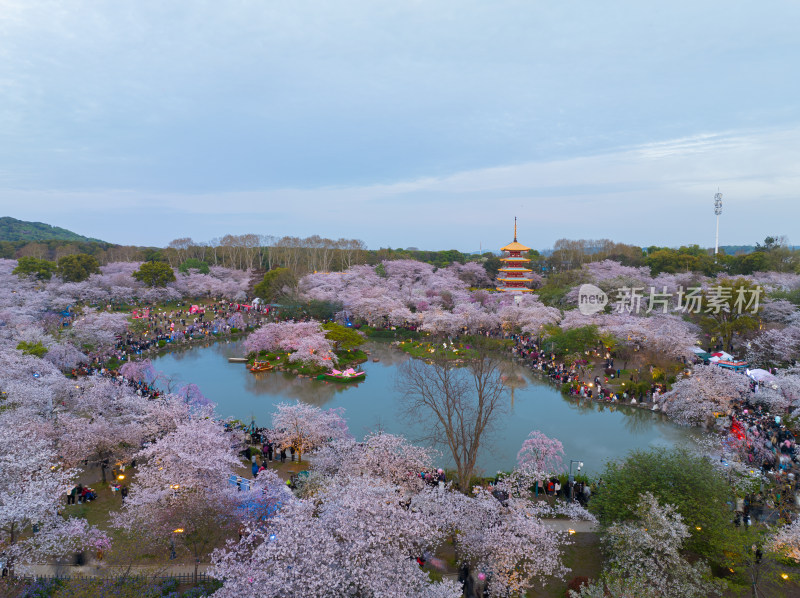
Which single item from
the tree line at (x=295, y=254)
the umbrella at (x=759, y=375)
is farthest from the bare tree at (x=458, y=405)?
the tree line at (x=295, y=254)

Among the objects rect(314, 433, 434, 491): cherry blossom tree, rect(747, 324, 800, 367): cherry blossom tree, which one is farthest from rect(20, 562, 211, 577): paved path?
rect(747, 324, 800, 367): cherry blossom tree

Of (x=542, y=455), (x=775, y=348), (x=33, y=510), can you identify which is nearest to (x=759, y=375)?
(x=775, y=348)

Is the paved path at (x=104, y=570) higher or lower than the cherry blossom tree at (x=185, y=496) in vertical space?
lower

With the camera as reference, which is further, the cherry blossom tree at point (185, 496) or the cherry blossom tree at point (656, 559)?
the cherry blossom tree at point (185, 496)

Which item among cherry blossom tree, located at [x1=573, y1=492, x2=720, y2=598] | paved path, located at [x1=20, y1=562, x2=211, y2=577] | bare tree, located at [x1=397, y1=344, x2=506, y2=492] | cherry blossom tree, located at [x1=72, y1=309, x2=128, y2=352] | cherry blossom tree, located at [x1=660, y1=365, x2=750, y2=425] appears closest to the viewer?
cherry blossom tree, located at [x1=573, y1=492, x2=720, y2=598]

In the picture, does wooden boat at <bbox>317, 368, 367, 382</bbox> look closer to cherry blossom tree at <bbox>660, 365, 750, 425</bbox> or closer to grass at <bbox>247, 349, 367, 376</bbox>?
grass at <bbox>247, 349, 367, 376</bbox>

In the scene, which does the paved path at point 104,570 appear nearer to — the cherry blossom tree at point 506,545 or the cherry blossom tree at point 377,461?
the cherry blossom tree at point 377,461

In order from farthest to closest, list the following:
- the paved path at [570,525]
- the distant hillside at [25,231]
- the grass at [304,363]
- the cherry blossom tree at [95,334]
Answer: the distant hillside at [25,231] → the grass at [304,363] → the cherry blossom tree at [95,334] → the paved path at [570,525]

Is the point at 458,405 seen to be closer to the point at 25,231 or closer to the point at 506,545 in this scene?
the point at 506,545
